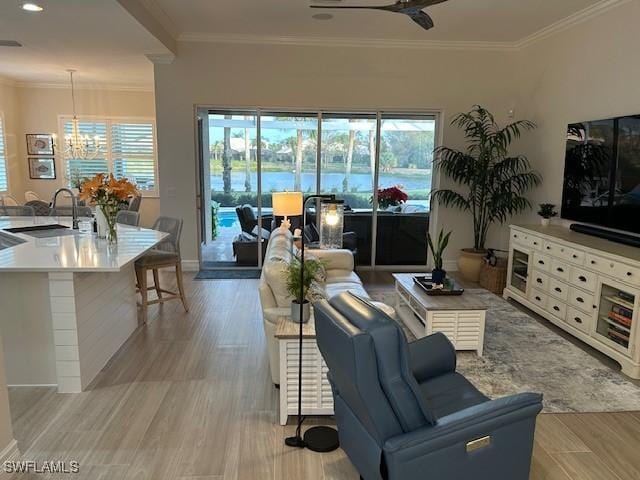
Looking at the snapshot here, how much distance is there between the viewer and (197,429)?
271 centimetres

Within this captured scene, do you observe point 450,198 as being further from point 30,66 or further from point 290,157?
point 30,66

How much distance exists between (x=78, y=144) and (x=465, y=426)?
9.42m

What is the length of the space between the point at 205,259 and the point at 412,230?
3166mm

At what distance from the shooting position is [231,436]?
2643mm

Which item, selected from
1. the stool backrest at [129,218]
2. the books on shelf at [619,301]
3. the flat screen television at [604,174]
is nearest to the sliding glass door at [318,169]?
the stool backrest at [129,218]

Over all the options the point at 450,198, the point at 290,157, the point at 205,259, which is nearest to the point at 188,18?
the point at 290,157

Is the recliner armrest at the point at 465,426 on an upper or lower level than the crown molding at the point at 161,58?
lower

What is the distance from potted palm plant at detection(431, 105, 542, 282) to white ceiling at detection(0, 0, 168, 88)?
4138mm

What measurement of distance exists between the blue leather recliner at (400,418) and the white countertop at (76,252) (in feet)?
6.06

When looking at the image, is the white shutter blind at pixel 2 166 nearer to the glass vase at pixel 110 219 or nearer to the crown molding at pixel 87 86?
the crown molding at pixel 87 86

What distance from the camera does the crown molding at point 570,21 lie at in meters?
4.60

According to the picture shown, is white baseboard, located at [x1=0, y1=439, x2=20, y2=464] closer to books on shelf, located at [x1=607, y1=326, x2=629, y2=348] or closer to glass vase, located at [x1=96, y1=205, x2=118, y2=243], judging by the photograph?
glass vase, located at [x1=96, y1=205, x2=118, y2=243]

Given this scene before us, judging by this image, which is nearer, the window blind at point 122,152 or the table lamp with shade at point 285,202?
the table lamp with shade at point 285,202

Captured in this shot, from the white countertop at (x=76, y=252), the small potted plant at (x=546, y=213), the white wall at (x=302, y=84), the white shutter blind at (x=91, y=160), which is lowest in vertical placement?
the white countertop at (x=76, y=252)
